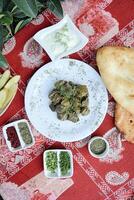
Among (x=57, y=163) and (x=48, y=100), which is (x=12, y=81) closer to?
(x=48, y=100)

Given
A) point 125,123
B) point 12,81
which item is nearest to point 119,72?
point 125,123

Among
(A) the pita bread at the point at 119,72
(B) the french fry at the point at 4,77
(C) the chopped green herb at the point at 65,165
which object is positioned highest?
(B) the french fry at the point at 4,77

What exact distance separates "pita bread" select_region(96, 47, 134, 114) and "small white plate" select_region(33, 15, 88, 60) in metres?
→ 0.12

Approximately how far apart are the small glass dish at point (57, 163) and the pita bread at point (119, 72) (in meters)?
0.35

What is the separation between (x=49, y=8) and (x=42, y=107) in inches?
18.0

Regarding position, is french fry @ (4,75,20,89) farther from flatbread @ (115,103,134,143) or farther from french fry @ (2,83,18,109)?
flatbread @ (115,103,134,143)

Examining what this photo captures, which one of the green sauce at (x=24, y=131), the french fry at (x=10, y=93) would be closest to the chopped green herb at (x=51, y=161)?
the green sauce at (x=24, y=131)

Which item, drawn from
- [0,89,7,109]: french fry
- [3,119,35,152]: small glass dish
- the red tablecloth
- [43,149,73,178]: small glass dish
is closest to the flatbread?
the red tablecloth

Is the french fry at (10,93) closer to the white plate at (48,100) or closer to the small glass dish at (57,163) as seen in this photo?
the white plate at (48,100)

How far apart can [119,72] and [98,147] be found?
1.21 ft

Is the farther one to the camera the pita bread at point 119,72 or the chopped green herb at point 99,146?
the chopped green herb at point 99,146

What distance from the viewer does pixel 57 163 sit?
2.11 meters

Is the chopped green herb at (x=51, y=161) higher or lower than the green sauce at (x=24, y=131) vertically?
lower

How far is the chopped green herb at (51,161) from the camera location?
2109 millimetres
